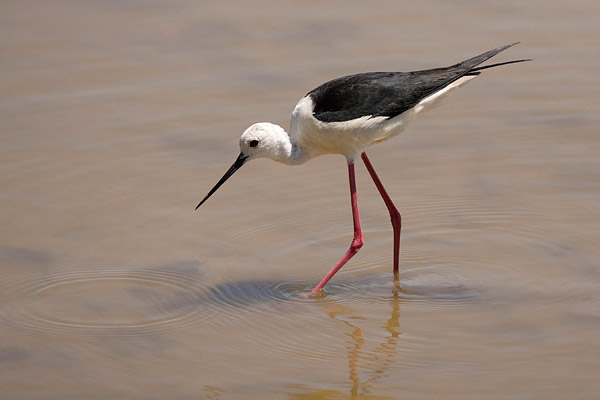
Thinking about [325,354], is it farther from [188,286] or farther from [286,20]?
[286,20]

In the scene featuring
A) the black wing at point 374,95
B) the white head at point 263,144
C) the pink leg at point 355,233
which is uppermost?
the black wing at point 374,95

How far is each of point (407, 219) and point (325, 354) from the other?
1.75 metres

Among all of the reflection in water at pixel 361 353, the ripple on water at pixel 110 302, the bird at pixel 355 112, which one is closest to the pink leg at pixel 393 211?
the bird at pixel 355 112

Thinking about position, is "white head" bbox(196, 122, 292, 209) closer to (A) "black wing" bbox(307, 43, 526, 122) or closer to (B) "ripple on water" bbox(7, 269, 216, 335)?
(A) "black wing" bbox(307, 43, 526, 122)

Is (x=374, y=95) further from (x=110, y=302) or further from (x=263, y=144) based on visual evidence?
(x=110, y=302)

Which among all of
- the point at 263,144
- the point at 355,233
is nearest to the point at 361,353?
the point at 355,233

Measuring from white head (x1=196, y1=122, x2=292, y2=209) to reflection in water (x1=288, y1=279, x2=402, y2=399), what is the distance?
938 millimetres

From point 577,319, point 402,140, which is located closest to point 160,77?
point 402,140

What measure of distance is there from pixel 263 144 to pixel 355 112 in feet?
1.95

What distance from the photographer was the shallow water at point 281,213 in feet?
17.8

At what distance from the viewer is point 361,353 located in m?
5.59

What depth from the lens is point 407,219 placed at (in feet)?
23.1

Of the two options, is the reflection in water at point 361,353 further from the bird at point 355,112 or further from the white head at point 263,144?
the white head at point 263,144

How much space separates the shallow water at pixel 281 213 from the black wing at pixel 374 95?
38.5 inches
